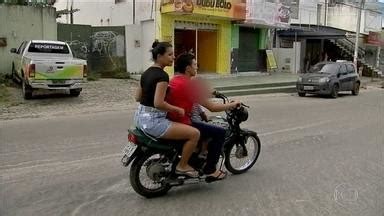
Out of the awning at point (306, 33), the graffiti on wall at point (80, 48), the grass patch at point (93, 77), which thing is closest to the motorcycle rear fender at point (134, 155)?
the grass patch at point (93, 77)

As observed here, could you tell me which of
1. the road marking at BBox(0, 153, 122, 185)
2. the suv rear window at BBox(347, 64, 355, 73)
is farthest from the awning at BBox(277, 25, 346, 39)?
the road marking at BBox(0, 153, 122, 185)

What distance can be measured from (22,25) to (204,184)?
16.9m

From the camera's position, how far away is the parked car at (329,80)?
19469mm

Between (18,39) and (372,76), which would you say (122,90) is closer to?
(18,39)

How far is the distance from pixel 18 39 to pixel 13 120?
31.3ft

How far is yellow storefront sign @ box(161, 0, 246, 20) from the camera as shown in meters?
21.3

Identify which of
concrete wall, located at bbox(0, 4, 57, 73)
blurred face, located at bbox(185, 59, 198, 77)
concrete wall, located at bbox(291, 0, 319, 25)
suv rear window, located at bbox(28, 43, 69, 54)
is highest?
concrete wall, located at bbox(291, 0, 319, 25)

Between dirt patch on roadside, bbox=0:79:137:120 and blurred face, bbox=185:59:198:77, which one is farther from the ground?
blurred face, bbox=185:59:198:77

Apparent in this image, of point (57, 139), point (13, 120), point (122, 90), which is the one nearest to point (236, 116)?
point (57, 139)

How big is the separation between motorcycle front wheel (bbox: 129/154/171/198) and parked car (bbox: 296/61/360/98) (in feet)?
49.4

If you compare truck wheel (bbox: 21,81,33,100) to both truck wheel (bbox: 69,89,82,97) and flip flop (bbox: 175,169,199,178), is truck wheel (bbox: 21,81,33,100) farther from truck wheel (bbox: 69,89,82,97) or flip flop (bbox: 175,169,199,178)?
flip flop (bbox: 175,169,199,178)

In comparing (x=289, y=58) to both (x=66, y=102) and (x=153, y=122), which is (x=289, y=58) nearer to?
(x=66, y=102)

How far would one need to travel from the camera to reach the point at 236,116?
20.4ft

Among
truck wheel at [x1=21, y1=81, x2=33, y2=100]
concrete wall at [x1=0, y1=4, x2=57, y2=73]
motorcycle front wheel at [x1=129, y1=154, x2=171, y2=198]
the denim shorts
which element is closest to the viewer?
the denim shorts
